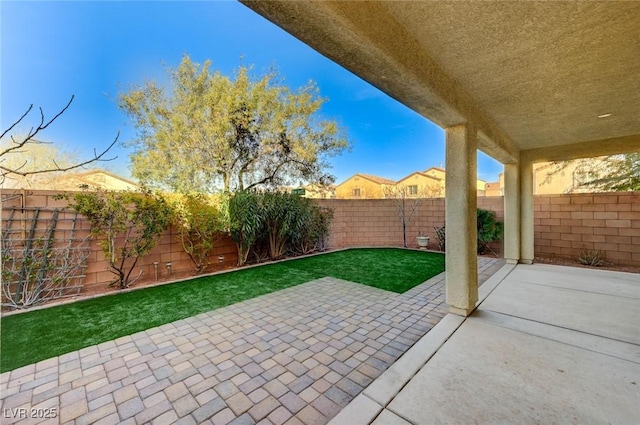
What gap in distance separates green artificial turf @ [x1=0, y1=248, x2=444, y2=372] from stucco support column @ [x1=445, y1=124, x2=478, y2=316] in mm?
1243

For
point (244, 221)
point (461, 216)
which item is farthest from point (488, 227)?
point (244, 221)

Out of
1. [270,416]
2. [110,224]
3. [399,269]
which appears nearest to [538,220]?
[399,269]

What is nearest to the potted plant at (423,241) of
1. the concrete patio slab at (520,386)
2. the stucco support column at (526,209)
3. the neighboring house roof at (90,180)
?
the stucco support column at (526,209)

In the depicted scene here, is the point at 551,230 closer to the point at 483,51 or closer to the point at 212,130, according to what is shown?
the point at 483,51

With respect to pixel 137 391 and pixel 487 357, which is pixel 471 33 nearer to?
pixel 487 357

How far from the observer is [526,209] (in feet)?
21.1

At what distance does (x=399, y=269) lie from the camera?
20.3 feet

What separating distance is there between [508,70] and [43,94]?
9703mm

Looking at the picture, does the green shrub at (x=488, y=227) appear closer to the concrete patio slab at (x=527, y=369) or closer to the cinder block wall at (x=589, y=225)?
the cinder block wall at (x=589, y=225)

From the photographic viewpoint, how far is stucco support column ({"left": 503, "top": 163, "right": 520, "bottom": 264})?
6.26 m

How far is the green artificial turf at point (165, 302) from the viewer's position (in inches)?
119

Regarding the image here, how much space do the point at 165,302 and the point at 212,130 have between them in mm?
6986

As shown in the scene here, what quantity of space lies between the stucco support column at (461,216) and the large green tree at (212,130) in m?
7.49

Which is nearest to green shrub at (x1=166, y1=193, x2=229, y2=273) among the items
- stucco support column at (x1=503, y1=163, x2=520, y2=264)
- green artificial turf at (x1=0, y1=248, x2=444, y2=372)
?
green artificial turf at (x1=0, y1=248, x2=444, y2=372)
